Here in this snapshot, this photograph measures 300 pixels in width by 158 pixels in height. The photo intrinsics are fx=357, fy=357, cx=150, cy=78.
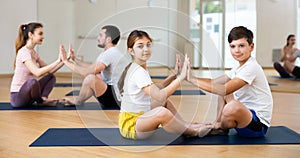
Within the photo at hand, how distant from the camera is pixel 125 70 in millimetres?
1836

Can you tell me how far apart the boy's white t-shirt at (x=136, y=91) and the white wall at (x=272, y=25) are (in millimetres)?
3029

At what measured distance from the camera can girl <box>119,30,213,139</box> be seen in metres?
1.63

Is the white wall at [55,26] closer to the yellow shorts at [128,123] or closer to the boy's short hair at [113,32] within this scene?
the boy's short hair at [113,32]

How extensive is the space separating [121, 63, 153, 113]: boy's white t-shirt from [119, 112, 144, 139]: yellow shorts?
0.07ft

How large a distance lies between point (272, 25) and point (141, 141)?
10.3ft

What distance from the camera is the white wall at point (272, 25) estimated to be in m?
4.23

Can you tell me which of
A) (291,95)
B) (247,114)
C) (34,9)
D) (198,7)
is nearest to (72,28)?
(34,9)

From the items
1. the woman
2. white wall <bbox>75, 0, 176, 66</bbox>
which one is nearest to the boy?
white wall <bbox>75, 0, 176, 66</bbox>

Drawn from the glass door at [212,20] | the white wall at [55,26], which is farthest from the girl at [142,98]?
the white wall at [55,26]

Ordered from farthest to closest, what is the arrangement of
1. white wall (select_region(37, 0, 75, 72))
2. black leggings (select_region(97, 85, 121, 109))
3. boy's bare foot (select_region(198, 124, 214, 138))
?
1. white wall (select_region(37, 0, 75, 72))
2. black leggings (select_region(97, 85, 121, 109))
3. boy's bare foot (select_region(198, 124, 214, 138))

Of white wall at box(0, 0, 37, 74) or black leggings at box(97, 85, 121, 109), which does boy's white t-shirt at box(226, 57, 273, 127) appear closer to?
black leggings at box(97, 85, 121, 109)

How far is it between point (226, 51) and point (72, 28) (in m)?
2.56

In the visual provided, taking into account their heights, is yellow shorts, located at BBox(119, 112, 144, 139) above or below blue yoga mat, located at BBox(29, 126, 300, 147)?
above

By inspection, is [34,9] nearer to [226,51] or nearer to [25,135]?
[226,51]
